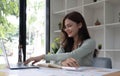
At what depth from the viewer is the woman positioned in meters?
1.62

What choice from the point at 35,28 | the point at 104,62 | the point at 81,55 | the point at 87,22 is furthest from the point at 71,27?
the point at 35,28

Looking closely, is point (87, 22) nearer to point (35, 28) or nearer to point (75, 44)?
point (35, 28)

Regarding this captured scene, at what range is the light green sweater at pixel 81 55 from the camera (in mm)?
1613

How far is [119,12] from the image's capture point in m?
3.07

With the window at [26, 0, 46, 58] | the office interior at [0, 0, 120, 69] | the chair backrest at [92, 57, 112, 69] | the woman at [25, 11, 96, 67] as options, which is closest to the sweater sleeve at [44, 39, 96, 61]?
the woman at [25, 11, 96, 67]

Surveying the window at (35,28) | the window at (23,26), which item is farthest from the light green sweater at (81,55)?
the window at (35,28)

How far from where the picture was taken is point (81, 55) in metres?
1.65

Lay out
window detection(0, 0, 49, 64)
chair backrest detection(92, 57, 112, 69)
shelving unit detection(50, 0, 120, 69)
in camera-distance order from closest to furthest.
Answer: chair backrest detection(92, 57, 112, 69) → shelving unit detection(50, 0, 120, 69) → window detection(0, 0, 49, 64)

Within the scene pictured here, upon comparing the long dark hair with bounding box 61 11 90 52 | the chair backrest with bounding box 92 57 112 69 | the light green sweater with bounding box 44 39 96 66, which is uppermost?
the long dark hair with bounding box 61 11 90 52

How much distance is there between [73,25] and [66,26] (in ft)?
0.27

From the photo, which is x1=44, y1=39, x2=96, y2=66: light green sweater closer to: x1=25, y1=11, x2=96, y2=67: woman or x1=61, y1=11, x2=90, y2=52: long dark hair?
x1=25, y1=11, x2=96, y2=67: woman

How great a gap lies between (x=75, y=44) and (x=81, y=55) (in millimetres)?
346

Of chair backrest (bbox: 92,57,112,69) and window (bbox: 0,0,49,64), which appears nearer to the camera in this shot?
chair backrest (bbox: 92,57,112,69)

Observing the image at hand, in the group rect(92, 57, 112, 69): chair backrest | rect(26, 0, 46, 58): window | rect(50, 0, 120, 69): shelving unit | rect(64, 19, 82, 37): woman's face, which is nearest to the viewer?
rect(92, 57, 112, 69): chair backrest
